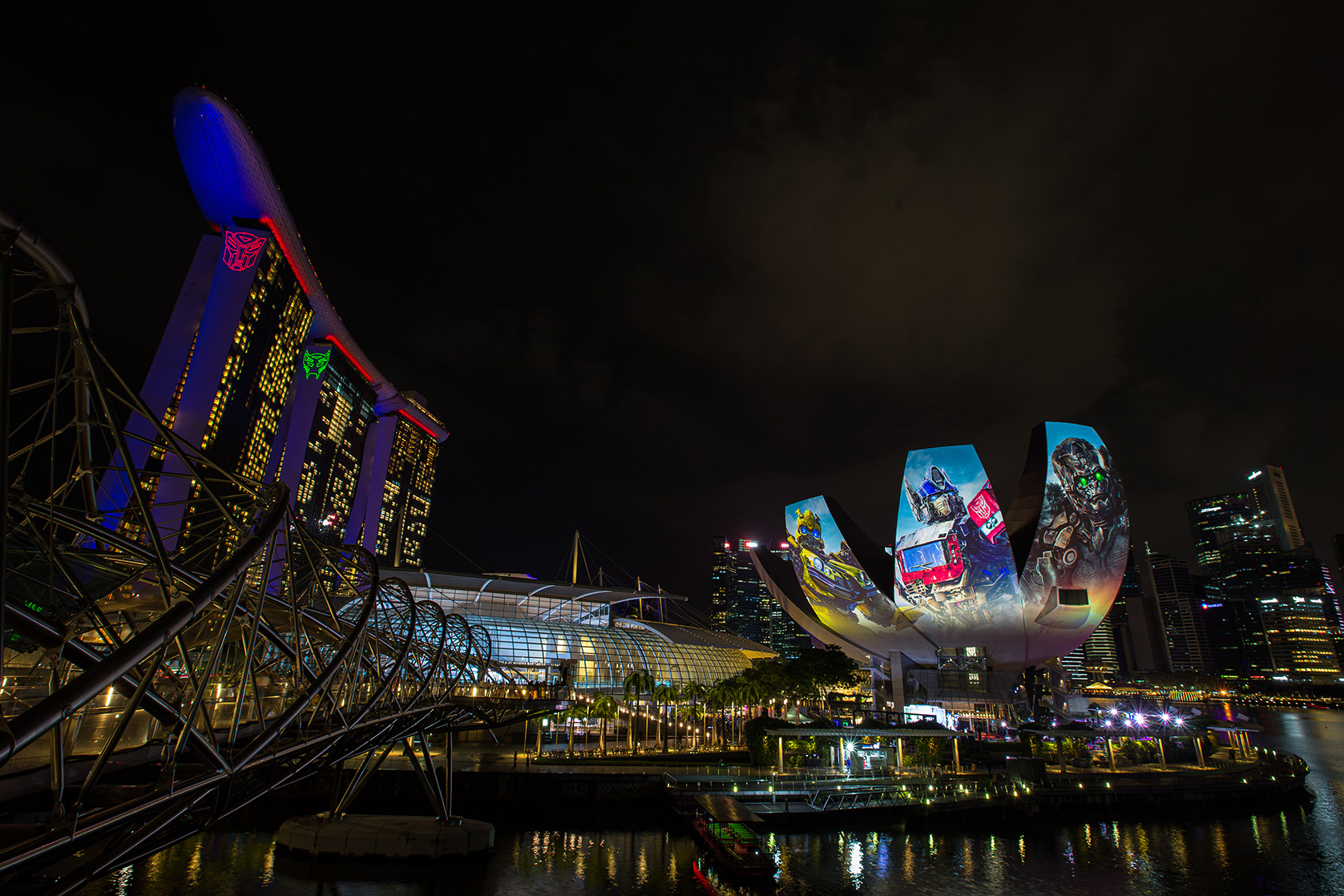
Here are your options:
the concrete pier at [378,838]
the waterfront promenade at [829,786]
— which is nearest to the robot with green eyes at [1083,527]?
the waterfront promenade at [829,786]

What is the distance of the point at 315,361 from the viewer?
104 meters

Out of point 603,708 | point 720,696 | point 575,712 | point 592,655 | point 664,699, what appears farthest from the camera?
point 592,655

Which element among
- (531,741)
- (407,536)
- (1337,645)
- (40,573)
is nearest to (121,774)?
(40,573)

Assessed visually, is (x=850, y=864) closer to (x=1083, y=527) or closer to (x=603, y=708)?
(x=603, y=708)

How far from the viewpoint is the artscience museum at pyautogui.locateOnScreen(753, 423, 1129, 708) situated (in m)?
65.3

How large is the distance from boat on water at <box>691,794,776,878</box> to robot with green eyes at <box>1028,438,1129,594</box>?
46.5m

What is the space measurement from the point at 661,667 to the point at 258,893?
46824 millimetres

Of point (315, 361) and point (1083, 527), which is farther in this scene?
point (315, 361)

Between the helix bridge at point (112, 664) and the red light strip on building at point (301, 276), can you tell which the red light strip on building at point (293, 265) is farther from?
the helix bridge at point (112, 664)

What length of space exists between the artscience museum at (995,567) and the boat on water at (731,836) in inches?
1650

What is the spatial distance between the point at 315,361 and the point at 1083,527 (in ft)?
343

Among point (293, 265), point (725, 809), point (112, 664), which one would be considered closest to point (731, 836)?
point (725, 809)

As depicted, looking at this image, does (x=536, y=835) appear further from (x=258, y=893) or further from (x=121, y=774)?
(x=121, y=774)

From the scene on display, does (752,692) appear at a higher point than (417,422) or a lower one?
lower
